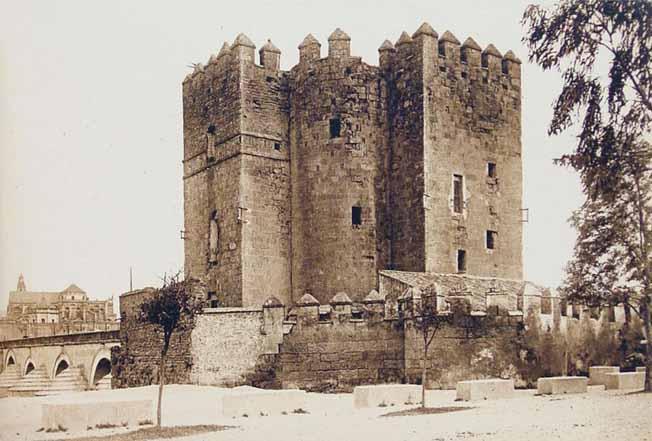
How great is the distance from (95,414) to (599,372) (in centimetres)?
1114

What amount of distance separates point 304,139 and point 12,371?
27349 millimetres

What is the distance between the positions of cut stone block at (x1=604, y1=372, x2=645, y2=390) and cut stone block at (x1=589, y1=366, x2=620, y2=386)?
0.33 m

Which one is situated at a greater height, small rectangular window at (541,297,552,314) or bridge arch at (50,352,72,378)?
small rectangular window at (541,297,552,314)

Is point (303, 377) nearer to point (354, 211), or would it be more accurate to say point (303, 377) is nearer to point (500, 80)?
point (354, 211)

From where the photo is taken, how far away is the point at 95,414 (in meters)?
13.6

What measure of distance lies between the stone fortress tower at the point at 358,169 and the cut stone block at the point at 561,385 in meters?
6.26

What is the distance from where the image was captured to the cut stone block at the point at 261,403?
14.9 metres

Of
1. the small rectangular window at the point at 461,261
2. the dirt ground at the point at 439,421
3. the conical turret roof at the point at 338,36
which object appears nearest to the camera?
the dirt ground at the point at 439,421

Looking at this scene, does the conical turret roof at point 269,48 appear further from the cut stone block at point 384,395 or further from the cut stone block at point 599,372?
the cut stone block at point 599,372

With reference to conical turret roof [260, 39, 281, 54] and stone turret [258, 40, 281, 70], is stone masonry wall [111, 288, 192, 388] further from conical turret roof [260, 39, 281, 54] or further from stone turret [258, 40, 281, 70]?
conical turret roof [260, 39, 281, 54]

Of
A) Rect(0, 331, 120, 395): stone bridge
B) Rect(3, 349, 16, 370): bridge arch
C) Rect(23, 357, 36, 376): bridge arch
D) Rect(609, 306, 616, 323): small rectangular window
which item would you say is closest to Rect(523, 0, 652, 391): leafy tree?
Rect(609, 306, 616, 323): small rectangular window

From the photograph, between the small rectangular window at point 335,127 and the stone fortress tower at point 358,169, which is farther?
the small rectangular window at point 335,127

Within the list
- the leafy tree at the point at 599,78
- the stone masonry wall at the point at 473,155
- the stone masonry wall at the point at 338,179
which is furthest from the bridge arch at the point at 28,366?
the leafy tree at the point at 599,78

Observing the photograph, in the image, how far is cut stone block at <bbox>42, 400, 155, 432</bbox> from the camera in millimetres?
13266
